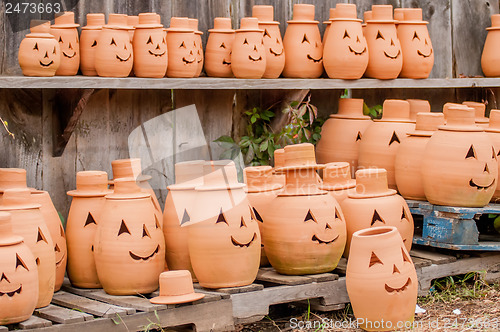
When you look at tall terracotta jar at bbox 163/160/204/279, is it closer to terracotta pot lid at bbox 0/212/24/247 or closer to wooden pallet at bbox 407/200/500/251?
terracotta pot lid at bbox 0/212/24/247

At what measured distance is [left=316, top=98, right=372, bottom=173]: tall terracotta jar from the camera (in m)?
5.01

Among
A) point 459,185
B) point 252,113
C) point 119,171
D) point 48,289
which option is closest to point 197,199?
point 119,171

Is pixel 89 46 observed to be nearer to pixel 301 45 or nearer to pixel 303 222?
pixel 301 45

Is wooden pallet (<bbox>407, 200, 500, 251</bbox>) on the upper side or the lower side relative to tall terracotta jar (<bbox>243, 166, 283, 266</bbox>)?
lower

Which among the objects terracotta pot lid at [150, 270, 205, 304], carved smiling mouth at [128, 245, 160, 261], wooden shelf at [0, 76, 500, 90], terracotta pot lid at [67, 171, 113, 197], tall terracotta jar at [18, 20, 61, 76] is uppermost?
tall terracotta jar at [18, 20, 61, 76]

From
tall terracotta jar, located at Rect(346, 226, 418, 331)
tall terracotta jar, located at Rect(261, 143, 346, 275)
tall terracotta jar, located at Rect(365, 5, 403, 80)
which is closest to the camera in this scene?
tall terracotta jar, located at Rect(346, 226, 418, 331)

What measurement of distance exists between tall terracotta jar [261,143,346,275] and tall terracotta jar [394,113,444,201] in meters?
0.80

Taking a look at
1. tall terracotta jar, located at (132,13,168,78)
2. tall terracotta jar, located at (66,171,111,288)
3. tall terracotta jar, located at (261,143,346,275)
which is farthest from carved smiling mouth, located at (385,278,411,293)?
tall terracotta jar, located at (132,13,168,78)

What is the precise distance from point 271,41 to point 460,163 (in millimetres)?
1283

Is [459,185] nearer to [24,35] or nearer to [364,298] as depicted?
[364,298]

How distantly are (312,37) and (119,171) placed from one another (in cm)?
154

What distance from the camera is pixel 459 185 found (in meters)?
4.44

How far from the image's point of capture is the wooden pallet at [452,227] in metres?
4.48

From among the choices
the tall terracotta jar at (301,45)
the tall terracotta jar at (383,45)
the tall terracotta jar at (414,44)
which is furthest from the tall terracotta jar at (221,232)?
the tall terracotta jar at (414,44)
